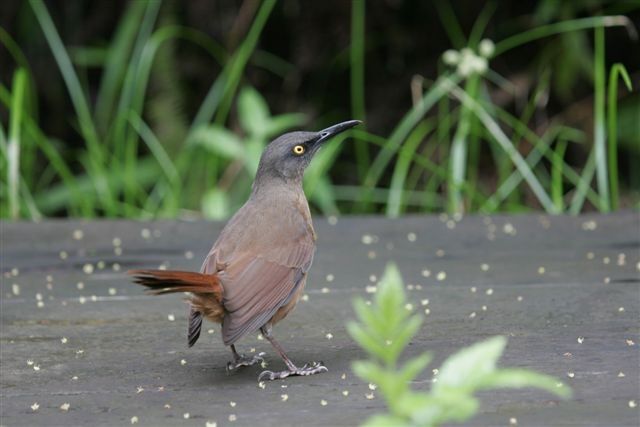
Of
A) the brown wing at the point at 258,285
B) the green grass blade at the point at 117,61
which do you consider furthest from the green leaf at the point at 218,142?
the brown wing at the point at 258,285

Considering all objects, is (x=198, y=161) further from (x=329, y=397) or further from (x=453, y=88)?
(x=329, y=397)

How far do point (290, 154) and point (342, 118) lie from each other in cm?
392

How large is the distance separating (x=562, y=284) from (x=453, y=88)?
1.87 meters

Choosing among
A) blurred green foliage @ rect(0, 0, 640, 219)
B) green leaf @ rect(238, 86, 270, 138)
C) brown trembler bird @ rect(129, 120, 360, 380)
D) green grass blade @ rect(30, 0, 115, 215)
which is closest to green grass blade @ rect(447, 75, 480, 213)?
blurred green foliage @ rect(0, 0, 640, 219)

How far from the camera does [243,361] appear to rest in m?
3.04

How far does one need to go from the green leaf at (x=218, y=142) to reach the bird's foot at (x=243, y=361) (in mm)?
2747

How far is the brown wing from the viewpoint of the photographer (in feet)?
9.19

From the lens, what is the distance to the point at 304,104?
752 cm

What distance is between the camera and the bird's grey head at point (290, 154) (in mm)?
3490

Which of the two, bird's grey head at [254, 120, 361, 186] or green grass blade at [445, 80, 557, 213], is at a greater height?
green grass blade at [445, 80, 557, 213]

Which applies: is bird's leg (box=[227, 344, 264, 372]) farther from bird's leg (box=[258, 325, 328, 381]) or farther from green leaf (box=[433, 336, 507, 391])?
green leaf (box=[433, 336, 507, 391])

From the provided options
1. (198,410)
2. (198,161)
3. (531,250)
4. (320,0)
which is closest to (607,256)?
(531,250)

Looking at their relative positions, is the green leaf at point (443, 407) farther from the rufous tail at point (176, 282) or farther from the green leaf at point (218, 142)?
the green leaf at point (218, 142)

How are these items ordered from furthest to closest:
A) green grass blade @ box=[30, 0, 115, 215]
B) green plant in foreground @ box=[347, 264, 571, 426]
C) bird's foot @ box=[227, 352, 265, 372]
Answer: green grass blade @ box=[30, 0, 115, 215] < bird's foot @ box=[227, 352, 265, 372] < green plant in foreground @ box=[347, 264, 571, 426]
